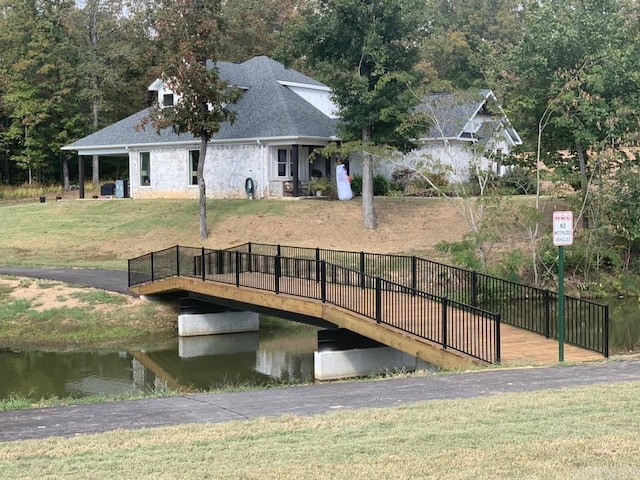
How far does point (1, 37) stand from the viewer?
54438mm

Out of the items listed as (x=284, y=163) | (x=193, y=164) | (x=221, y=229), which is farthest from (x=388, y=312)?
(x=193, y=164)

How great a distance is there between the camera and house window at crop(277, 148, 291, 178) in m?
Result: 37.8

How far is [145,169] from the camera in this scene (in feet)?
136

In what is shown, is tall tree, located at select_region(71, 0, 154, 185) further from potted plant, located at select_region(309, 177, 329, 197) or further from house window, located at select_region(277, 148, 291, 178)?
potted plant, located at select_region(309, 177, 329, 197)

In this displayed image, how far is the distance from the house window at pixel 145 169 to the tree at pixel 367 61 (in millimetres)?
11926

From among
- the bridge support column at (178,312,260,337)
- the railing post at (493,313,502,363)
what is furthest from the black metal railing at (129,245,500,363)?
the bridge support column at (178,312,260,337)

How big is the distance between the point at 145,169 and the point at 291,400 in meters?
33.6

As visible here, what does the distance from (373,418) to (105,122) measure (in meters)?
50.9

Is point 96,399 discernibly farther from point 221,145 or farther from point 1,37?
point 1,37

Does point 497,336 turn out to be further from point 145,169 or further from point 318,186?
point 145,169

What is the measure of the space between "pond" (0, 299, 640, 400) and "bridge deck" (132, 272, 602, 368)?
1.39 meters

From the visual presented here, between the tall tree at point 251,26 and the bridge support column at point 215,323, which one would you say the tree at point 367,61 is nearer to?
the bridge support column at point 215,323

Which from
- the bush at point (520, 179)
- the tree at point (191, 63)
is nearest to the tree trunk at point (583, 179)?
the bush at point (520, 179)

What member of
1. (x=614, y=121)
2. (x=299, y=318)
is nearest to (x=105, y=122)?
(x=614, y=121)
